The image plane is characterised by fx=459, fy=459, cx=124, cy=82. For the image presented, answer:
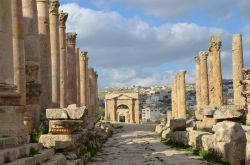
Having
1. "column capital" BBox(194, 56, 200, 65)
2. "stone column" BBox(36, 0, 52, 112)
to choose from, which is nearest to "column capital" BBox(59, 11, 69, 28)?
"stone column" BBox(36, 0, 52, 112)

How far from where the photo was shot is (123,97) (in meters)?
78.6

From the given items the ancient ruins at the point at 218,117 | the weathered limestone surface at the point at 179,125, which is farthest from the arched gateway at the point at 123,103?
the weathered limestone surface at the point at 179,125

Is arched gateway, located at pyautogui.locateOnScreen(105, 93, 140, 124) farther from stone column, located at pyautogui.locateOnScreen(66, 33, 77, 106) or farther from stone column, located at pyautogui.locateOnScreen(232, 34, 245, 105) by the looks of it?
stone column, located at pyautogui.locateOnScreen(232, 34, 245, 105)

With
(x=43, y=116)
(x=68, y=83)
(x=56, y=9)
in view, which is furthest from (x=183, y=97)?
(x=43, y=116)

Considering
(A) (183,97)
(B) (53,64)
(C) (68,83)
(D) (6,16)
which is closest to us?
(D) (6,16)

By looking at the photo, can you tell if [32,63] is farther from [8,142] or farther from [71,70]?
[71,70]

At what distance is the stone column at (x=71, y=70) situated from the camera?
25.7 metres

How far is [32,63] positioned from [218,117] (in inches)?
263

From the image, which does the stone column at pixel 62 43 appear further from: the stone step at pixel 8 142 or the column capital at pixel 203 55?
the stone step at pixel 8 142

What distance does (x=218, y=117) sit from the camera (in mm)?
15219

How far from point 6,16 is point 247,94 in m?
11.0

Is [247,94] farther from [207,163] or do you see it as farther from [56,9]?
[56,9]

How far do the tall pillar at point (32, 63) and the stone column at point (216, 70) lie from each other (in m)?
16.4

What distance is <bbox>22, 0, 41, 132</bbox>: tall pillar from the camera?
15938mm
